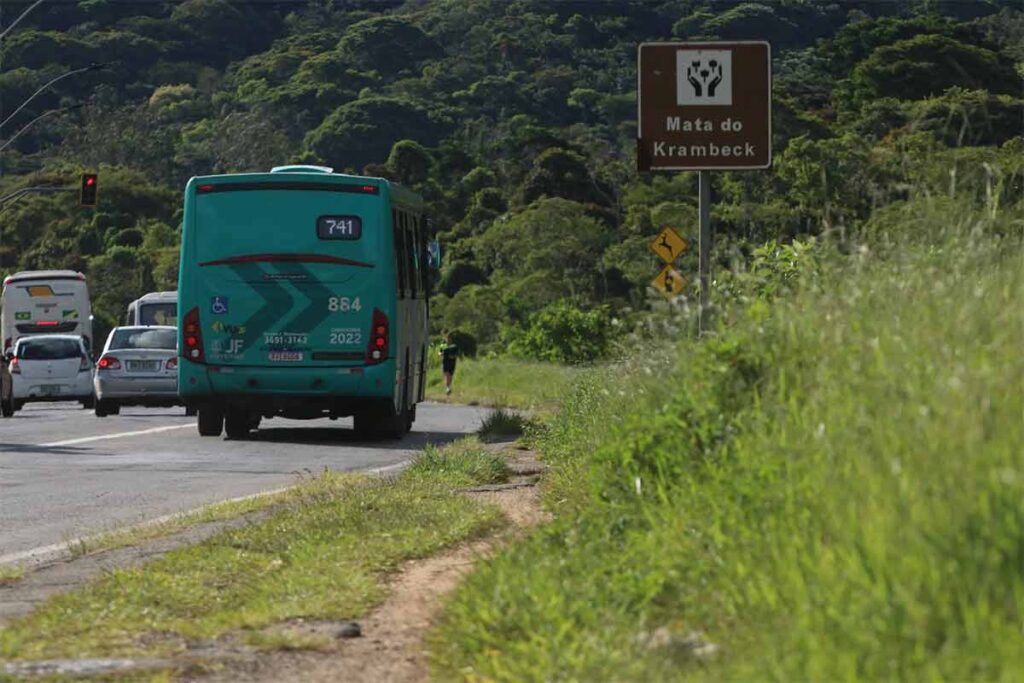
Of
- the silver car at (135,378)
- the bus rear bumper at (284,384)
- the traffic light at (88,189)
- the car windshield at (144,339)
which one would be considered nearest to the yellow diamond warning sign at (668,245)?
the bus rear bumper at (284,384)

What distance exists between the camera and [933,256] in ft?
30.6

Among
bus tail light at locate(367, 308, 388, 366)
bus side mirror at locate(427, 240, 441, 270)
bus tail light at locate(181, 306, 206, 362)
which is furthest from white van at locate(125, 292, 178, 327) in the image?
bus tail light at locate(367, 308, 388, 366)

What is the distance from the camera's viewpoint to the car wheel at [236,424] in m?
25.0

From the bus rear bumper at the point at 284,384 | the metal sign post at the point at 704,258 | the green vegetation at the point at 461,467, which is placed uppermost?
the metal sign post at the point at 704,258

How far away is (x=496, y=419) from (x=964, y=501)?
18.8 m

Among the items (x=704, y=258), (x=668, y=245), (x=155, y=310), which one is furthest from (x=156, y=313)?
(x=704, y=258)

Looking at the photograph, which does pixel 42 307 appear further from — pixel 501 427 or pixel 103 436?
pixel 501 427

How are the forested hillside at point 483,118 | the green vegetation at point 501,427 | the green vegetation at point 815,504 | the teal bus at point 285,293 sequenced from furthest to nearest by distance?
the forested hillside at point 483,118 < the green vegetation at point 501,427 < the teal bus at point 285,293 < the green vegetation at point 815,504

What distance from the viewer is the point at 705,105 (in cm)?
1667

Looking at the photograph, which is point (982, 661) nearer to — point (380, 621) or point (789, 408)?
point (789, 408)

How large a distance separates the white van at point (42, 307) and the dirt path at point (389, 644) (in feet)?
173

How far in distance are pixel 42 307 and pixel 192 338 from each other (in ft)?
130

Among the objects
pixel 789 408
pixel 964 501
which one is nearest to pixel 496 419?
pixel 789 408

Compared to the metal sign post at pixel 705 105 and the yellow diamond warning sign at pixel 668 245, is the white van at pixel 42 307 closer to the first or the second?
the yellow diamond warning sign at pixel 668 245
